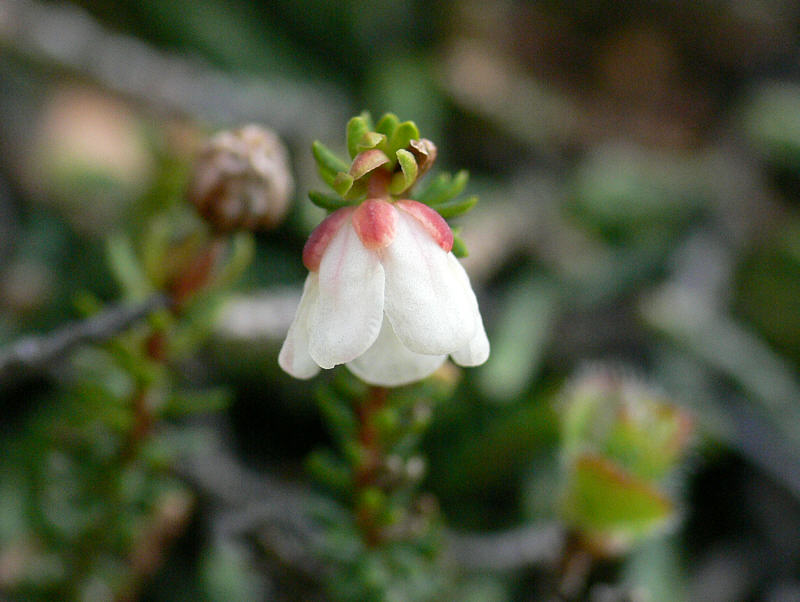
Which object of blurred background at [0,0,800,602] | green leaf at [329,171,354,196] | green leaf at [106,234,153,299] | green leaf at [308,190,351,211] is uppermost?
blurred background at [0,0,800,602]

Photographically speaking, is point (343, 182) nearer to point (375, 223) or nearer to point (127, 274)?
point (375, 223)

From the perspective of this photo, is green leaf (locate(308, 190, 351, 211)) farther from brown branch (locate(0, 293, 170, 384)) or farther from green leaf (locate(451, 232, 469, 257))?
brown branch (locate(0, 293, 170, 384))

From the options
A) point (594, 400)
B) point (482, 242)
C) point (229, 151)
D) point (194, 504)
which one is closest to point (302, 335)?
point (229, 151)

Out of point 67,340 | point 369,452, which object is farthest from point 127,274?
point 369,452

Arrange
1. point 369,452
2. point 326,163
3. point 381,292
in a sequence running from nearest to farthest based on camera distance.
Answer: point 381,292
point 326,163
point 369,452

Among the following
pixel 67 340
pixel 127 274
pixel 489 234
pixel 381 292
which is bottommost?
pixel 381 292

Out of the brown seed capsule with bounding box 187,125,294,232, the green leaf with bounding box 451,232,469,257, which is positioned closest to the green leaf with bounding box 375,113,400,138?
the green leaf with bounding box 451,232,469,257

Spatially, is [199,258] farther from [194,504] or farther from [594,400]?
[594,400]
